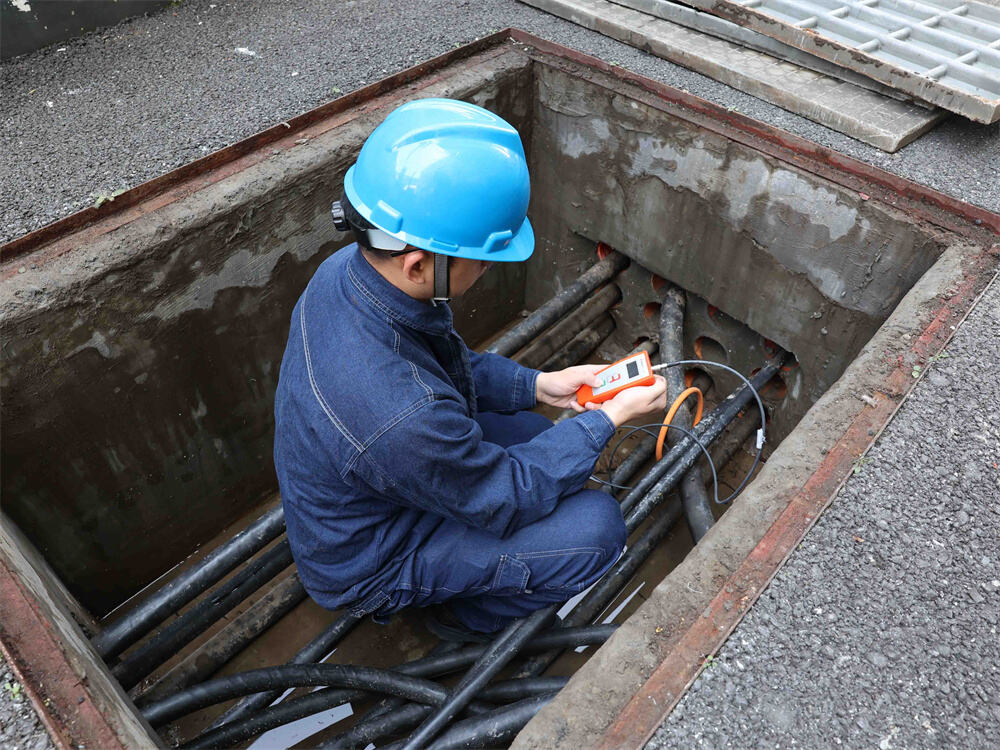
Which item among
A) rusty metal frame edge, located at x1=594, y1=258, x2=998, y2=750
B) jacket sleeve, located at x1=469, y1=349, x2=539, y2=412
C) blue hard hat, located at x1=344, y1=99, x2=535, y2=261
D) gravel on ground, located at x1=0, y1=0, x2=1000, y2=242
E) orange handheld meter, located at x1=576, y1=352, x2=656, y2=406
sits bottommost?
jacket sleeve, located at x1=469, y1=349, x2=539, y2=412

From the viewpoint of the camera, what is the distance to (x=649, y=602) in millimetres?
1562

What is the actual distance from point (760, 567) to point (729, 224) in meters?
1.93

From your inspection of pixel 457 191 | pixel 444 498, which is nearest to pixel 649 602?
pixel 444 498

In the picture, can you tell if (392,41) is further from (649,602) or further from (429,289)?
(649,602)

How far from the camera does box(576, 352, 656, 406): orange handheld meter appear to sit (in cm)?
211

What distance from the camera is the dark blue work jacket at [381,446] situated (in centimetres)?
153

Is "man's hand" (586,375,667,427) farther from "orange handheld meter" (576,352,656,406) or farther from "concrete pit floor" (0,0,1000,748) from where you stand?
"concrete pit floor" (0,0,1000,748)

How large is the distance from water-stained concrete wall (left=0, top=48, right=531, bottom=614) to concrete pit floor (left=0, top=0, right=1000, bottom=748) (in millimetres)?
287

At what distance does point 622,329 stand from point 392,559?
2.49 metres

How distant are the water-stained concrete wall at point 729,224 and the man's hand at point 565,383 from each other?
1229 millimetres

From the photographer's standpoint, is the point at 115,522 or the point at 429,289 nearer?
the point at 429,289

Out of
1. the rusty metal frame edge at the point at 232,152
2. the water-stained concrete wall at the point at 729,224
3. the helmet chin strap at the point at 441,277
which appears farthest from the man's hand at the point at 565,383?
the rusty metal frame edge at the point at 232,152

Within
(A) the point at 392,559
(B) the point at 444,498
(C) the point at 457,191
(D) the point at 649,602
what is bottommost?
(A) the point at 392,559

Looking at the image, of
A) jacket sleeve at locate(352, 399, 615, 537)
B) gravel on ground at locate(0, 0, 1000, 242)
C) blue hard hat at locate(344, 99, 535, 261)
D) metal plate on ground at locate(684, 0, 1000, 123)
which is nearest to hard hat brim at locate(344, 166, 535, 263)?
blue hard hat at locate(344, 99, 535, 261)
